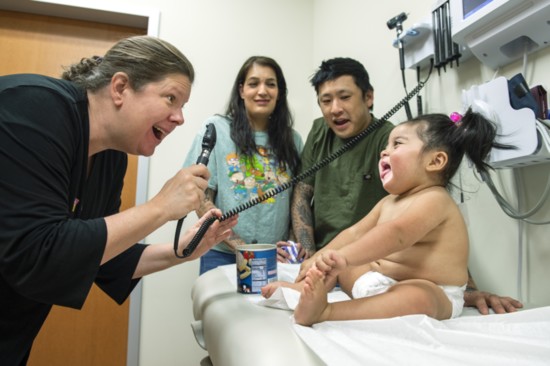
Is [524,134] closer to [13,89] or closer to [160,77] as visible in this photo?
[160,77]

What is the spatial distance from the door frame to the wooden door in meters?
0.06

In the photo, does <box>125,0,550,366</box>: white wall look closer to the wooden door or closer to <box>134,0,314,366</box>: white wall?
<box>134,0,314,366</box>: white wall

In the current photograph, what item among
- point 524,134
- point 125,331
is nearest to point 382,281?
point 524,134

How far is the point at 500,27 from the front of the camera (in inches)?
36.5

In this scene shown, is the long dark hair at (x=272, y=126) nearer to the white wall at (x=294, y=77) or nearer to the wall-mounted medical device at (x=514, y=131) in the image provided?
the white wall at (x=294, y=77)

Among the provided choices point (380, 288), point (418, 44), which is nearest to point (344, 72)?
point (418, 44)

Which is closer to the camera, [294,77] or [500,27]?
[500,27]

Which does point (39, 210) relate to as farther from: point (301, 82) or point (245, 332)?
point (301, 82)

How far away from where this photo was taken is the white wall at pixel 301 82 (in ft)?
3.41

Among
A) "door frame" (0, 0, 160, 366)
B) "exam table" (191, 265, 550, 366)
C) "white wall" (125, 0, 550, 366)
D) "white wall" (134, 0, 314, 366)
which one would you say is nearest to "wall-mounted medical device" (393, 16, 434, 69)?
"white wall" (125, 0, 550, 366)

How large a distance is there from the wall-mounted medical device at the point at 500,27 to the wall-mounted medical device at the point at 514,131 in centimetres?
12

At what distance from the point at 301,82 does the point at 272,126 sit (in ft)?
2.59

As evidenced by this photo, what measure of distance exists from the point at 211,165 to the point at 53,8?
1.33 m

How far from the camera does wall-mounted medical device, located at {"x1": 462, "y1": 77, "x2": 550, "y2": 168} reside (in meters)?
0.83
